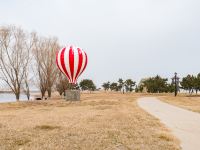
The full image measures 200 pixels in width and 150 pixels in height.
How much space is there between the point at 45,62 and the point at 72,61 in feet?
75.6

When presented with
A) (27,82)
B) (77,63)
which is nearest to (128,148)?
(77,63)

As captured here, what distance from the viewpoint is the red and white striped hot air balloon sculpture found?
38188mm

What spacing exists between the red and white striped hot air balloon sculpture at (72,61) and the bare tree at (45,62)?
69.5 ft

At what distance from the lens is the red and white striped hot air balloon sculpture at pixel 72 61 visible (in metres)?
38.2

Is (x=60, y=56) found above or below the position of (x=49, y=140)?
above

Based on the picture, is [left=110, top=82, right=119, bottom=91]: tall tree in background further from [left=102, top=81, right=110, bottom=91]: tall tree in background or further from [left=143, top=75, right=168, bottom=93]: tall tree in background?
[left=143, top=75, right=168, bottom=93]: tall tree in background

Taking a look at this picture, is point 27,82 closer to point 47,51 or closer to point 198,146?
point 47,51

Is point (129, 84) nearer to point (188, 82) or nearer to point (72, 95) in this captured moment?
point (188, 82)

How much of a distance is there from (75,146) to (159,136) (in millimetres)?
3527

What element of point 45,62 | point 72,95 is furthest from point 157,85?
point 72,95

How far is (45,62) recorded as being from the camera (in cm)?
6022

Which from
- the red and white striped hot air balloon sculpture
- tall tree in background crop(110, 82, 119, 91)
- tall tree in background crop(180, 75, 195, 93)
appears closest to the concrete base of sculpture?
the red and white striped hot air balloon sculpture

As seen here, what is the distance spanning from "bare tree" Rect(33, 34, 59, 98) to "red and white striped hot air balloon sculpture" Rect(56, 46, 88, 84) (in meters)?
21.2

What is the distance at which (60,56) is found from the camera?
38.5 m
